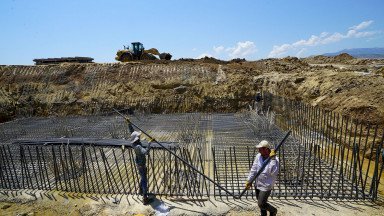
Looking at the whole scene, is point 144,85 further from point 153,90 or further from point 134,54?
point 134,54

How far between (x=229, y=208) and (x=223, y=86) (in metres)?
12.4

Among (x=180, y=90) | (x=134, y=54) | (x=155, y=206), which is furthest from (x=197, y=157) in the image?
(x=134, y=54)

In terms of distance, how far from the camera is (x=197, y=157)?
7.64 m

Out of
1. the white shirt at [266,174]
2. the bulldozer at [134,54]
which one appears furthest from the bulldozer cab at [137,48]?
the white shirt at [266,174]

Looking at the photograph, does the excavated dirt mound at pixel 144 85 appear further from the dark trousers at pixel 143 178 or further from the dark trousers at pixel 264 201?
the dark trousers at pixel 143 178

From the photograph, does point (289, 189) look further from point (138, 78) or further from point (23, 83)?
point (23, 83)

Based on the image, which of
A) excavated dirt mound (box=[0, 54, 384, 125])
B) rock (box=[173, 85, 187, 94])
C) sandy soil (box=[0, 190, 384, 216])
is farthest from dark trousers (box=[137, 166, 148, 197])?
rock (box=[173, 85, 187, 94])

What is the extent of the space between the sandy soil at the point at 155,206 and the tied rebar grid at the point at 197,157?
0.22 meters

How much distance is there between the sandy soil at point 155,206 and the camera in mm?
4922

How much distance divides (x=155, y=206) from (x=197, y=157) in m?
2.63

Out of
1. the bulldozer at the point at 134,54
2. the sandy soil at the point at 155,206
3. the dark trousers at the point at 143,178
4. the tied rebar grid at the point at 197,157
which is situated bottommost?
the sandy soil at the point at 155,206

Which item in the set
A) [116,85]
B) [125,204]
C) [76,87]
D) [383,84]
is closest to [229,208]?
[125,204]

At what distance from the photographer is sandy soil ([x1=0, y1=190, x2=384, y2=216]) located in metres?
4.92

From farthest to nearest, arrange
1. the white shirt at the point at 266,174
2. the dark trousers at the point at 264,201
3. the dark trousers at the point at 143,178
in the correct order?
the dark trousers at the point at 143,178
the dark trousers at the point at 264,201
the white shirt at the point at 266,174
